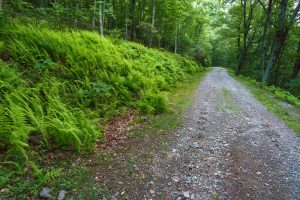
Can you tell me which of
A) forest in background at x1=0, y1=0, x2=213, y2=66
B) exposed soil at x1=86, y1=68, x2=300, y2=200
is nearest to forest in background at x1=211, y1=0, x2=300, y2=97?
forest in background at x1=0, y1=0, x2=213, y2=66

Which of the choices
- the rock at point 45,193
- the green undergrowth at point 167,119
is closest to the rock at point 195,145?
the green undergrowth at point 167,119

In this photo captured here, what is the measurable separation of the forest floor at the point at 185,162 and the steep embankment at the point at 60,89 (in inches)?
19.5

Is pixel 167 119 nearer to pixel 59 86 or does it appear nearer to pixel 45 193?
pixel 59 86

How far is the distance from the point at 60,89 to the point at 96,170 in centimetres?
321

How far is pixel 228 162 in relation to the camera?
184 inches

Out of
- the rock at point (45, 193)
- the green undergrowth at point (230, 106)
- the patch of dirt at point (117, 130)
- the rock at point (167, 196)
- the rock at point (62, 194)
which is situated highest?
the green undergrowth at point (230, 106)

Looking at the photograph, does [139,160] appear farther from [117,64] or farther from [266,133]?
[117,64]

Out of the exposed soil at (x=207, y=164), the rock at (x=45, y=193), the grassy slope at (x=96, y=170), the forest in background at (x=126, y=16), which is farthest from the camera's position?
the forest in background at (x=126, y=16)

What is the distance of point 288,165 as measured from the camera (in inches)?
185

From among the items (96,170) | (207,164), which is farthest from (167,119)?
(96,170)

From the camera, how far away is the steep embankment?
4.48 meters

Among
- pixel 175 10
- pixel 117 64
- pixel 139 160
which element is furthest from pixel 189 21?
pixel 139 160

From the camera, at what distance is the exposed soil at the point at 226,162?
3.79 m

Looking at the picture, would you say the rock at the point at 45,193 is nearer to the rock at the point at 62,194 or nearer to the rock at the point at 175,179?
the rock at the point at 62,194
